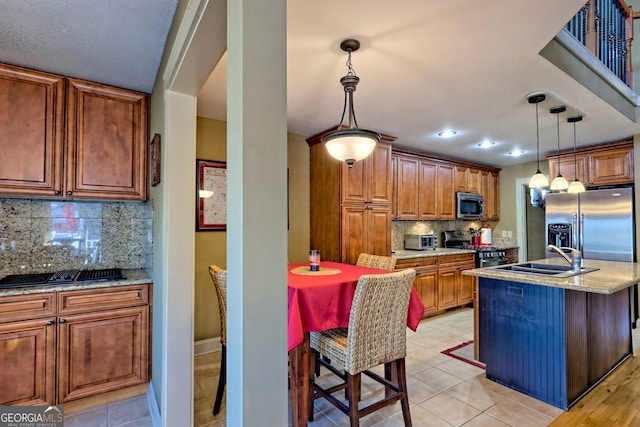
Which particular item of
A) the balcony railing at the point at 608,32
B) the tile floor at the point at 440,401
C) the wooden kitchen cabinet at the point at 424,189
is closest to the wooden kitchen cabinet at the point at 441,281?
the wooden kitchen cabinet at the point at 424,189

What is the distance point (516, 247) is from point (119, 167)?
18.4 ft

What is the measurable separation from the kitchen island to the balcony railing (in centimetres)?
189

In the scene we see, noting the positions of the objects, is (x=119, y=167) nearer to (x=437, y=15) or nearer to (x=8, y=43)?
(x=8, y=43)

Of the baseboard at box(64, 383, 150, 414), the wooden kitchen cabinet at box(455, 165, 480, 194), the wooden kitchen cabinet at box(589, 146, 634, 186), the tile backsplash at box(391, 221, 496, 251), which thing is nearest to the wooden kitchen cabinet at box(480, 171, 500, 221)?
the wooden kitchen cabinet at box(455, 165, 480, 194)

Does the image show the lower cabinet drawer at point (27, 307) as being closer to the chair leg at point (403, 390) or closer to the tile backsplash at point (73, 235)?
the tile backsplash at point (73, 235)

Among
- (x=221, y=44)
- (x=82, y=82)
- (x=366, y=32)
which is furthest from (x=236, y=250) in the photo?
(x=82, y=82)

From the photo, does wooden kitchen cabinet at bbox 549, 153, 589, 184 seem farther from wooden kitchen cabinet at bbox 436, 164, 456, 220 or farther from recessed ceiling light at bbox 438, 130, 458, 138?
recessed ceiling light at bbox 438, 130, 458, 138

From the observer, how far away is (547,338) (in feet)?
7.55

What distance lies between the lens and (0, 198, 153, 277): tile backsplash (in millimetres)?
2406

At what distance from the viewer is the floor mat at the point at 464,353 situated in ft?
9.63

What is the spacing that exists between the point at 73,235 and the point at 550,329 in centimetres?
372

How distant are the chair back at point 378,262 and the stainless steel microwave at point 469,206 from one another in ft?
8.16

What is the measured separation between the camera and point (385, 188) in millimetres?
3838

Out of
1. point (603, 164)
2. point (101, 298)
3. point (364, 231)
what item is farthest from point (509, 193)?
point (101, 298)
